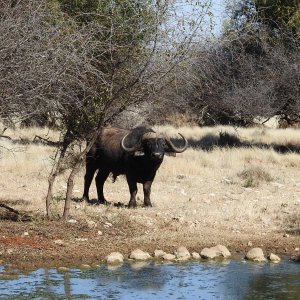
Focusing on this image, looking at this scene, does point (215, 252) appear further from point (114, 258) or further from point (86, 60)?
point (86, 60)

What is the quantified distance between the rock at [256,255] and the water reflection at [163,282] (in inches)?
10.2

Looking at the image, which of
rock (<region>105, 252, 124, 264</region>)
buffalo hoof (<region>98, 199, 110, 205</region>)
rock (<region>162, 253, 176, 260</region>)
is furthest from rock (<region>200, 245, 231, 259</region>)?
buffalo hoof (<region>98, 199, 110, 205</region>)

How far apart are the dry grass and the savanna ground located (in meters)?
0.02

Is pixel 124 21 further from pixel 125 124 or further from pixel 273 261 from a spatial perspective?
pixel 125 124

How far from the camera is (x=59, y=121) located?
49.6 ft

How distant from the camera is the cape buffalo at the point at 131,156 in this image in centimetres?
1680

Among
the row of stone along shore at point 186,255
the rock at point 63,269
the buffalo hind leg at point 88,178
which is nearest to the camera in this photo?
the rock at point 63,269

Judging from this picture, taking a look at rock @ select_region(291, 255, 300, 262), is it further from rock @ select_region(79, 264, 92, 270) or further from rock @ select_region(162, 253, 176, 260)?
rock @ select_region(79, 264, 92, 270)

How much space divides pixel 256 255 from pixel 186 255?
1.06 m

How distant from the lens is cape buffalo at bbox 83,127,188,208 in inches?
661

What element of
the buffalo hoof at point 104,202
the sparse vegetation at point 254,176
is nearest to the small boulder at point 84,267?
the buffalo hoof at point 104,202

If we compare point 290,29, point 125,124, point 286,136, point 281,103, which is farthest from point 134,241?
point 286,136

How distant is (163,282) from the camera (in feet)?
36.4

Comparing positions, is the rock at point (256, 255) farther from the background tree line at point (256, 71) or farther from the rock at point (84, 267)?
the background tree line at point (256, 71)
